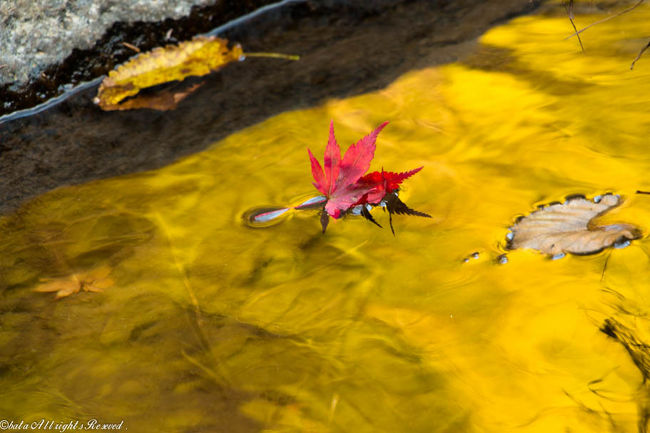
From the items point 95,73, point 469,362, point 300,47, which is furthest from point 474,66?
point 95,73

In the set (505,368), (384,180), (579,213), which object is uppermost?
(384,180)

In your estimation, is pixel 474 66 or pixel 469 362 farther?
pixel 474 66

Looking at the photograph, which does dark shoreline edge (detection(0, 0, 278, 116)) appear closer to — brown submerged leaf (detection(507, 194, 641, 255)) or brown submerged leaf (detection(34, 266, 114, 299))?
brown submerged leaf (detection(34, 266, 114, 299))

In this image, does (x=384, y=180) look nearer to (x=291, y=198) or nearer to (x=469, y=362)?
(x=291, y=198)

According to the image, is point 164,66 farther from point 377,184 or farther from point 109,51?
point 377,184

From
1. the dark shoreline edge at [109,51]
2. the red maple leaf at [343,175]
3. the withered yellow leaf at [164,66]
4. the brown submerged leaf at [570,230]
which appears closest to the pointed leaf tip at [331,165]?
the red maple leaf at [343,175]

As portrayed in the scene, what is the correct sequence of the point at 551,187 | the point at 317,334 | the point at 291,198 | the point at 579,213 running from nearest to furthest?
the point at 317,334 < the point at 579,213 < the point at 551,187 < the point at 291,198

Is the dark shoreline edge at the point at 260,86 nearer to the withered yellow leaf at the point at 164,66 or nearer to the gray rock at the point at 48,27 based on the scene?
the withered yellow leaf at the point at 164,66

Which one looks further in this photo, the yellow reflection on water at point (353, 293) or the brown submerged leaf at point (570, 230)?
the brown submerged leaf at point (570, 230)

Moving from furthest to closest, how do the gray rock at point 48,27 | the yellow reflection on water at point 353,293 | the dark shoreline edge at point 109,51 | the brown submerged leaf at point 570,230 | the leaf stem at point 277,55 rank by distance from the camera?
the leaf stem at point 277,55, the dark shoreline edge at point 109,51, the gray rock at point 48,27, the brown submerged leaf at point 570,230, the yellow reflection on water at point 353,293
